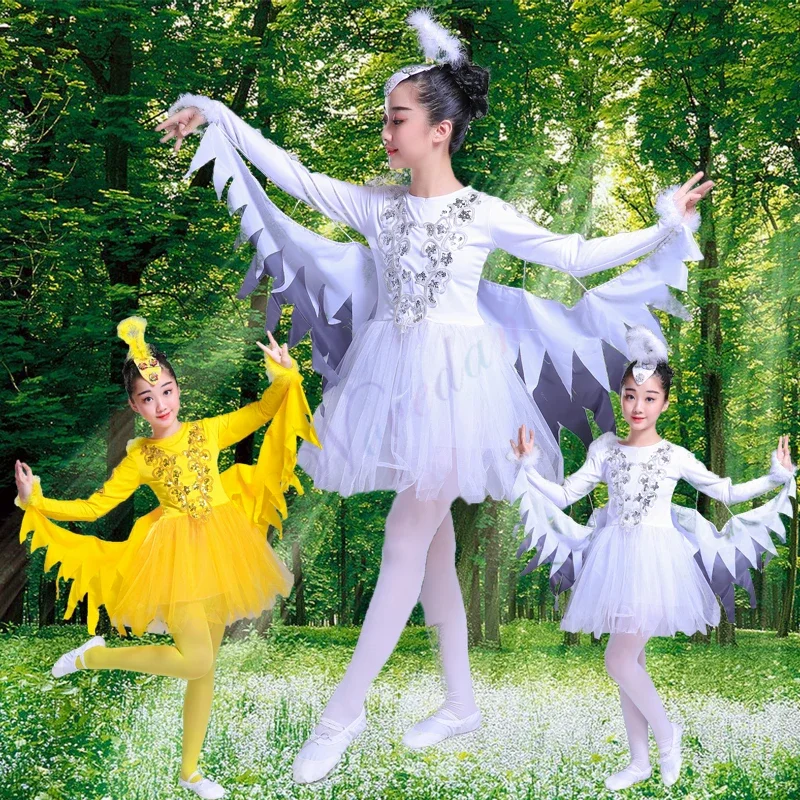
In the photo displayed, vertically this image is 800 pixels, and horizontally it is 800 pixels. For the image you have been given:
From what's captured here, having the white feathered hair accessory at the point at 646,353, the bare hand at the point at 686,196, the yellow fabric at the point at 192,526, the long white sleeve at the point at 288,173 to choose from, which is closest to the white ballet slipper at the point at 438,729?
the yellow fabric at the point at 192,526

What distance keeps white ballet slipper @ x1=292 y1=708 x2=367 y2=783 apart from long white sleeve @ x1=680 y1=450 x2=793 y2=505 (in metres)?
1.56

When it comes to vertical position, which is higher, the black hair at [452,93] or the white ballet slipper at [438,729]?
the black hair at [452,93]

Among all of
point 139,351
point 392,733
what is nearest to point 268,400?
point 139,351

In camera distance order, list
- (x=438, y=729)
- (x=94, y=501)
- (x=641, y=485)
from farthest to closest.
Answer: (x=438, y=729) → (x=641, y=485) → (x=94, y=501)

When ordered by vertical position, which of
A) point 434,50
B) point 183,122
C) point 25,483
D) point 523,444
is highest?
point 434,50

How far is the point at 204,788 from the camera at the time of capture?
3779mm

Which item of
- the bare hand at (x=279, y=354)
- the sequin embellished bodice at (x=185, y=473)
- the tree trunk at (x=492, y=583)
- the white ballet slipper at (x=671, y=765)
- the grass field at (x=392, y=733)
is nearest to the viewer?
the bare hand at (x=279, y=354)

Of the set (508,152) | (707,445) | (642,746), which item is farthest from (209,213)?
(642,746)

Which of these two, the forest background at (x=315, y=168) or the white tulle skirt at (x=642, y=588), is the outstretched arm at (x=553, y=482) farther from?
the forest background at (x=315, y=168)

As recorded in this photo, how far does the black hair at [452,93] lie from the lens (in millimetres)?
3705

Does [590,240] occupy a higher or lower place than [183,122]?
lower

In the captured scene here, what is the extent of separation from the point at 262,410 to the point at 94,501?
69 centimetres

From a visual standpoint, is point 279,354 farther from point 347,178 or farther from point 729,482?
point 347,178

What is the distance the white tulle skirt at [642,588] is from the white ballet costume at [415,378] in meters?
0.40
